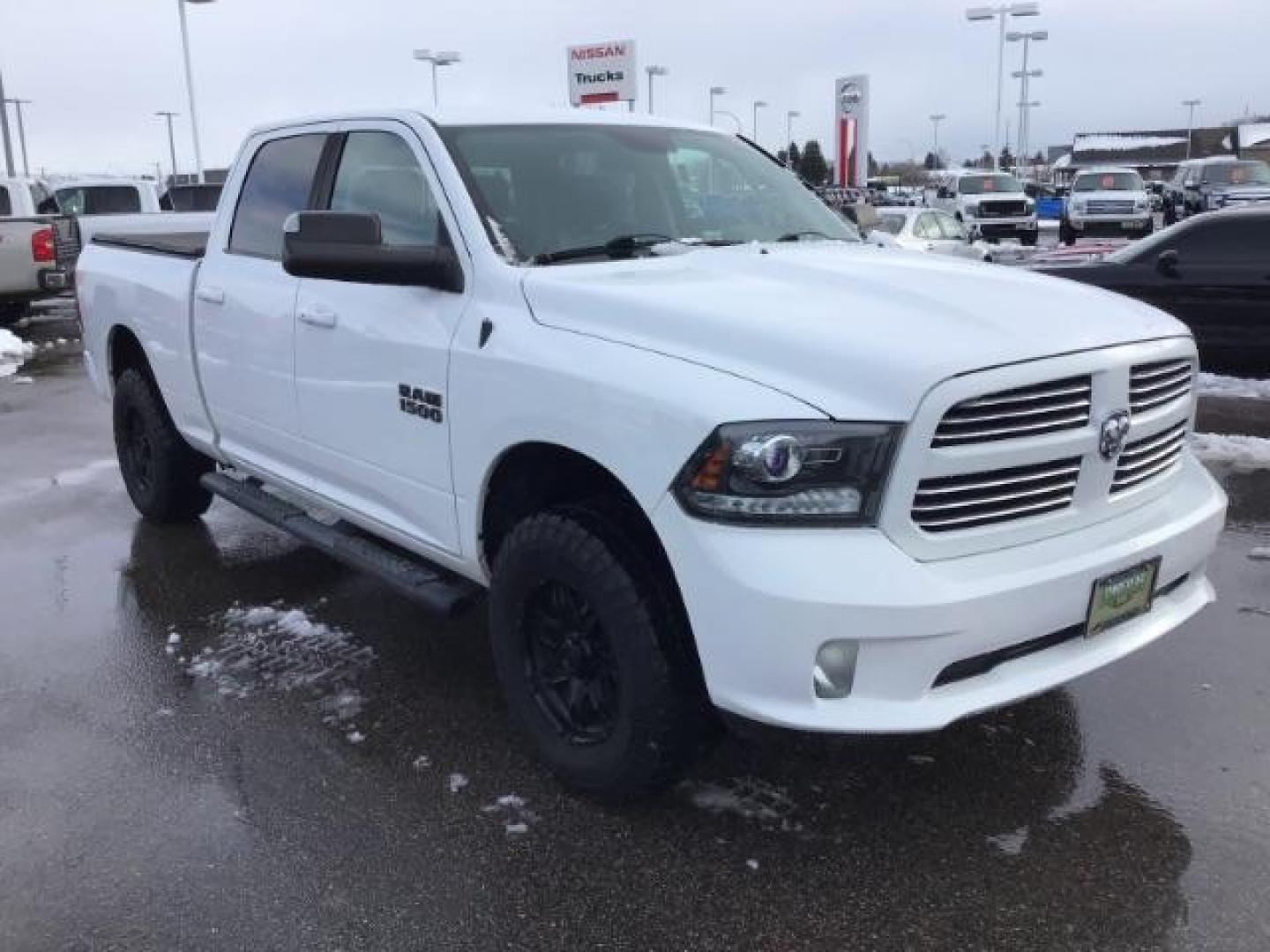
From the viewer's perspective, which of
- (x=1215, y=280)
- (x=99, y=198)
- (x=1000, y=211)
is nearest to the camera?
(x=1215, y=280)

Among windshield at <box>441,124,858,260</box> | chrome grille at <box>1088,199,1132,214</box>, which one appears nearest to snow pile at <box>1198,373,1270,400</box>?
windshield at <box>441,124,858,260</box>

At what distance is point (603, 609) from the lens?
3.02m

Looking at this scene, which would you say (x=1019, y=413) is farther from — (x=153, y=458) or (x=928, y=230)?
(x=928, y=230)

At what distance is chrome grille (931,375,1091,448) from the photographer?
2721 mm

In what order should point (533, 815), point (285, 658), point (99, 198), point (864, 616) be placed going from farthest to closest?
point (99, 198) < point (285, 658) < point (533, 815) < point (864, 616)

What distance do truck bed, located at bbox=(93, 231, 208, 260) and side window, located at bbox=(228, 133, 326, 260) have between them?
395 millimetres

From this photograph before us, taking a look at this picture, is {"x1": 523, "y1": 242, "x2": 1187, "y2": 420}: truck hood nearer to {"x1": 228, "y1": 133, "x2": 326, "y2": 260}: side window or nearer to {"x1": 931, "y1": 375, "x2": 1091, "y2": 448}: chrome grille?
{"x1": 931, "y1": 375, "x2": 1091, "y2": 448}: chrome grille

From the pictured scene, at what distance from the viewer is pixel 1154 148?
8562 cm

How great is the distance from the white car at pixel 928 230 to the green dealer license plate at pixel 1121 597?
15057mm

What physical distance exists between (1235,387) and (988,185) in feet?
72.2

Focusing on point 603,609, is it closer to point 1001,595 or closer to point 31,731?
point 1001,595

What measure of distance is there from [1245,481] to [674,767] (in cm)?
502

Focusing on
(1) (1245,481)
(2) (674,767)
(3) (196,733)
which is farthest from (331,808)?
(1) (1245,481)

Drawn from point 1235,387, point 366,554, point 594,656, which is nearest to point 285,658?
point 366,554
